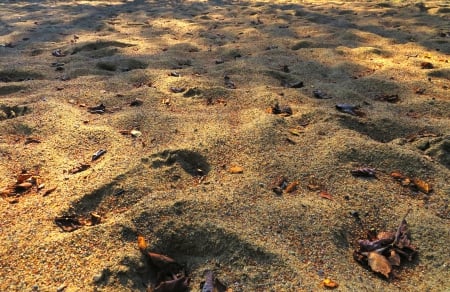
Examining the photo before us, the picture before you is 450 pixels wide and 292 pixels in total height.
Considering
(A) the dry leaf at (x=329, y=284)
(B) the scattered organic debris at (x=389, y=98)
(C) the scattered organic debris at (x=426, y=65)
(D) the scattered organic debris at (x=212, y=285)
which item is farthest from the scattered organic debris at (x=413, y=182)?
(C) the scattered organic debris at (x=426, y=65)

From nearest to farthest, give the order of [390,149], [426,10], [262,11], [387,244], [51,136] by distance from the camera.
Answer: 1. [387,244]
2. [390,149]
3. [51,136]
4. [426,10]
5. [262,11]

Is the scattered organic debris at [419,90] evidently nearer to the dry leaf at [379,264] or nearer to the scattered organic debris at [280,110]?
the scattered organic debris at [280,110]

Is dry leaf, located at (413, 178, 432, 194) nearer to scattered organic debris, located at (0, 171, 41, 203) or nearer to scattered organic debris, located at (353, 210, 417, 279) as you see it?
scattered organic debris, located at (353, 210, 417, 279)

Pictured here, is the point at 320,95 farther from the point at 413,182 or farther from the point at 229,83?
the point at 413,182

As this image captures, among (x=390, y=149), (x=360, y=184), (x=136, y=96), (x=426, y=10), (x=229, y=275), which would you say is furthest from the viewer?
(x=426, y=10)

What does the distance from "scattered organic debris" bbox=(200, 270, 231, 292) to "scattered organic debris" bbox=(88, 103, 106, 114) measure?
5.13 ft

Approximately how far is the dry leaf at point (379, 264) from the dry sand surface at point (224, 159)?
2cm

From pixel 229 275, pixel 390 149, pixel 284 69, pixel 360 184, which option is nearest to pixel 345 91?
pixel 284 69

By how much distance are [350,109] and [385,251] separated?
123 cm

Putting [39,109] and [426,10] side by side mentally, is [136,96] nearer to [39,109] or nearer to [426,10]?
[39,109]

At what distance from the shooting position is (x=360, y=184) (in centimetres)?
196

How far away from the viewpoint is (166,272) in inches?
60.2

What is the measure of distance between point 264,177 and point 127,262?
2.56 feet

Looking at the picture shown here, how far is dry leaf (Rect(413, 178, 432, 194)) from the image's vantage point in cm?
195
